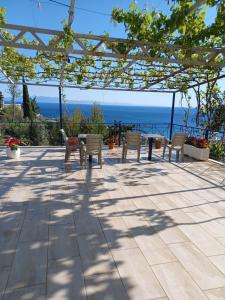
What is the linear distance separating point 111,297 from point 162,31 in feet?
12.6

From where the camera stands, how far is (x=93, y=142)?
5930 mm

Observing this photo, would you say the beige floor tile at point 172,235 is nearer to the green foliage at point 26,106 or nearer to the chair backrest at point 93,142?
the chair backrest at point 93,142

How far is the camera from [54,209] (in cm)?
361

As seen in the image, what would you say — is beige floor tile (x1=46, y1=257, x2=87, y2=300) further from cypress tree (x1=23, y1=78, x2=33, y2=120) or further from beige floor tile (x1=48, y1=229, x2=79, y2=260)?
cypress tree (x1=23, y1=78, x2=33, y2=120)

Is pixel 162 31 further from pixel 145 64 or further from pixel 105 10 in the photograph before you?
pixel 145 64

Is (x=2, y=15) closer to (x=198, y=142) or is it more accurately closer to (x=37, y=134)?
(x=198, y=142)

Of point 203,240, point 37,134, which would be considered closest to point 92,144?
point 203,240

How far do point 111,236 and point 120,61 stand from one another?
472cm

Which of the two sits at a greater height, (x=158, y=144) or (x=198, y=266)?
(x=158, y=144)

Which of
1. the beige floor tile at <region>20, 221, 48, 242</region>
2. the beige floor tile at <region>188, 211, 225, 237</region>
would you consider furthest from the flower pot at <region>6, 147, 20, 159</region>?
the beige floor tile at <region>188, 211, 225, 237</region>

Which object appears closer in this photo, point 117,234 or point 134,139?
point 117,234

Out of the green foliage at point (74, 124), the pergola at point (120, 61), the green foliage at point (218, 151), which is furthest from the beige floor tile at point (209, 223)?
the green foliage at point (74, 124)

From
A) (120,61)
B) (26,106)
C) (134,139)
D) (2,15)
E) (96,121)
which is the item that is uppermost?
(2,15)

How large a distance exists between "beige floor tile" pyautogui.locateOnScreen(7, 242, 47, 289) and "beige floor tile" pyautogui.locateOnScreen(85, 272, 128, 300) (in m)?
0.42
